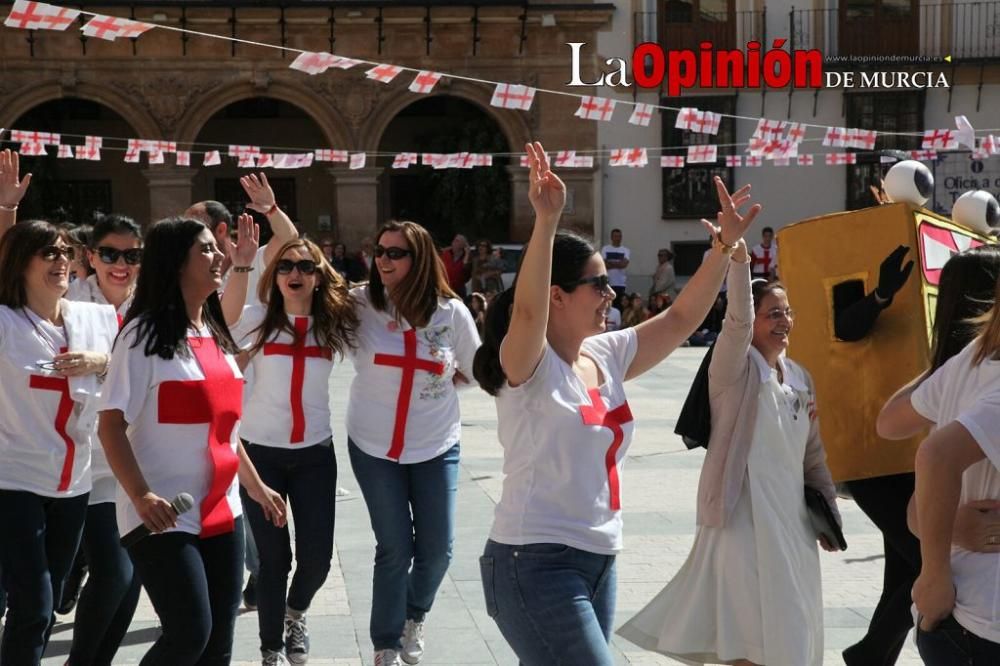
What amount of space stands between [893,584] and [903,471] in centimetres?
41

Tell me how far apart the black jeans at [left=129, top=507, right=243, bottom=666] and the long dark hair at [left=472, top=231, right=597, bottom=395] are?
99 centimetres

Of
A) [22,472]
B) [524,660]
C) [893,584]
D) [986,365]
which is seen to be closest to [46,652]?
[22,472]

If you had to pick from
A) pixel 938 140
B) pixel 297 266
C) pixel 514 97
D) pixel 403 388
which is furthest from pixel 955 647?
pixel 938 140

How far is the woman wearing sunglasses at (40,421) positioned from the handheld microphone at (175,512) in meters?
0.83

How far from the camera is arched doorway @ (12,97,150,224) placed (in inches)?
1212

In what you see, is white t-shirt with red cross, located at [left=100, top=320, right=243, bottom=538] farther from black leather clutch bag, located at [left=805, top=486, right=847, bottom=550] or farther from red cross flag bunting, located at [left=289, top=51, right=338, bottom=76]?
red cross flag bunting, located at [left=289, top=51, right=338, bottom=76]

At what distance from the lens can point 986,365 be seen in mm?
3287

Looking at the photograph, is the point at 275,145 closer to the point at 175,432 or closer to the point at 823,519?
the point at 823,519

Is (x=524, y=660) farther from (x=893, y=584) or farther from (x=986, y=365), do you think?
(x=893, y=584)

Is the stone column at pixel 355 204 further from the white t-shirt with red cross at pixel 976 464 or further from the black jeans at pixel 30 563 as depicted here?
the white t-shirt with red cross at pixel 976 464

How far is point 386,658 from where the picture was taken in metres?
5.55

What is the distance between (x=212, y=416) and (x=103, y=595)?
1165mm

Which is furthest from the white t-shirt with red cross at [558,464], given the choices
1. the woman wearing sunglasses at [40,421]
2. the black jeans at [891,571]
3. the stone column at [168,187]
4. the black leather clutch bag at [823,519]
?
the stone column at [168,187]

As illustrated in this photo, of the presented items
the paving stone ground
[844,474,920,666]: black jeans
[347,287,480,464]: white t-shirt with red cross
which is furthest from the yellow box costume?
[347,287,480,464]: white t-shirt with red cross
